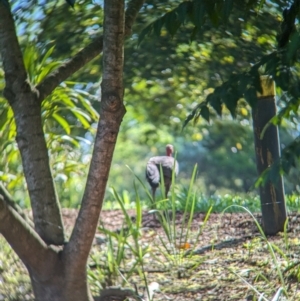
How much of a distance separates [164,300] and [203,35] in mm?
2266

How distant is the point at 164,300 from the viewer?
152 inches

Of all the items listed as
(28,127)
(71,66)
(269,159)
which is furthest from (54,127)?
(28,127)

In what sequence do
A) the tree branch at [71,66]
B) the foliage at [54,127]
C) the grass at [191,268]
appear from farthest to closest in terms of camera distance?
the foliage at [54,127] < the grass at [191,268] < the tree branch at [71,66]

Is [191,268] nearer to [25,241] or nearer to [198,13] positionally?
[25,241]

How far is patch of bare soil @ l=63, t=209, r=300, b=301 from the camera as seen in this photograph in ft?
12.5

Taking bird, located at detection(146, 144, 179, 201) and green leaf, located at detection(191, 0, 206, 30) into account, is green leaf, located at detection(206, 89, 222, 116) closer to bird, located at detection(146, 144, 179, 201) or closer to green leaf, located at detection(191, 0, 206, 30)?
green leaf, located at detection(191, 0, 206, 30)

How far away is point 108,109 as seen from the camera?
310 centimetres

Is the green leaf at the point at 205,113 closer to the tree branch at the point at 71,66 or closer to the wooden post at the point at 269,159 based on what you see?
the tree branch at the point at 71,66

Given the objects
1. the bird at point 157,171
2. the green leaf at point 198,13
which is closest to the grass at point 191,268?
the green leaf at point 198,13

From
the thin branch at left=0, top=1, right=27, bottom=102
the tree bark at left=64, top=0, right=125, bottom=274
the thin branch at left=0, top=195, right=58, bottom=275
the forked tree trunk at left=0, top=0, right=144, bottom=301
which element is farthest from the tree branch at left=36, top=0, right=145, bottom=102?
the thin branch at left=0, top=195, right=58, bottom=275

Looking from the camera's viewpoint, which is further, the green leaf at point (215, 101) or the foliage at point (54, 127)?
the foliage at point (54, 127)

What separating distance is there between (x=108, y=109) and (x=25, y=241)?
69 cm

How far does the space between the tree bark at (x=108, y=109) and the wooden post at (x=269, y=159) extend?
82.9 inches

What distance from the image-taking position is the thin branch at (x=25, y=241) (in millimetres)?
3066
